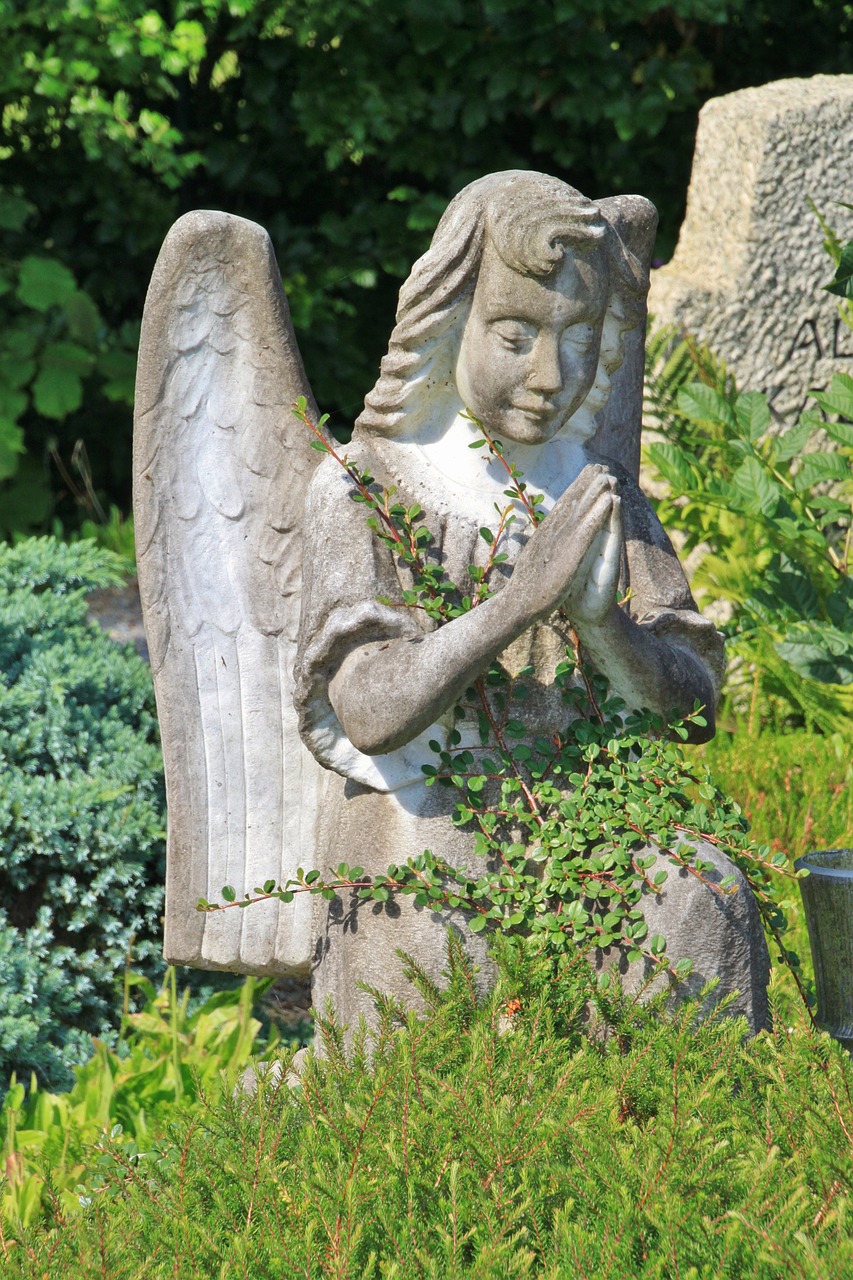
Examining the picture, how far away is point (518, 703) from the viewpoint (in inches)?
90.5

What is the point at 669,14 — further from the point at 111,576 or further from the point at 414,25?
the point at 111,576

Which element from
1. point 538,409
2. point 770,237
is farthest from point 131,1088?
point 770,237

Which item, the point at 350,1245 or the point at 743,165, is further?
the point at 743,165

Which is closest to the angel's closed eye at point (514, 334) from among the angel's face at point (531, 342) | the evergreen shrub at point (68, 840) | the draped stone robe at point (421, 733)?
the angel's face at point (531, 342)

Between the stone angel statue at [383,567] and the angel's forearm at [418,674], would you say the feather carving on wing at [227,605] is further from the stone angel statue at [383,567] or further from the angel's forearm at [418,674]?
the angel's forearm at [418,674]

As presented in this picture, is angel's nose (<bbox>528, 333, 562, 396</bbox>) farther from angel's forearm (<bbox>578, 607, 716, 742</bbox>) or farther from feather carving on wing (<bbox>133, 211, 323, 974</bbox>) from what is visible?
feather carving on wing (<bbox>133, 211, 323, 974</bbox>)

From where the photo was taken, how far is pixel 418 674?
2082mm

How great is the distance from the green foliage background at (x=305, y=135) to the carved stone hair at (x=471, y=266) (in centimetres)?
343

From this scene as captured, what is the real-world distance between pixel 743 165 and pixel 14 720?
3.61 meters

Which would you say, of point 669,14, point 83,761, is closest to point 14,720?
point 83,761

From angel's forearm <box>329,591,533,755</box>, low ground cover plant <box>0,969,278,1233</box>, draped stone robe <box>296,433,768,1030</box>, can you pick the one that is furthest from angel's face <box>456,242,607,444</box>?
low ground cover plant <box>0,969,278,1233</box>

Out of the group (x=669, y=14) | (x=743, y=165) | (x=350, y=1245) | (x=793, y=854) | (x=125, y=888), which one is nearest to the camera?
(x=350, y=1245)

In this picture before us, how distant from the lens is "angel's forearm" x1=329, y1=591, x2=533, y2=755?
2.07 meters

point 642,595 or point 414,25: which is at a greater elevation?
point 414,25
